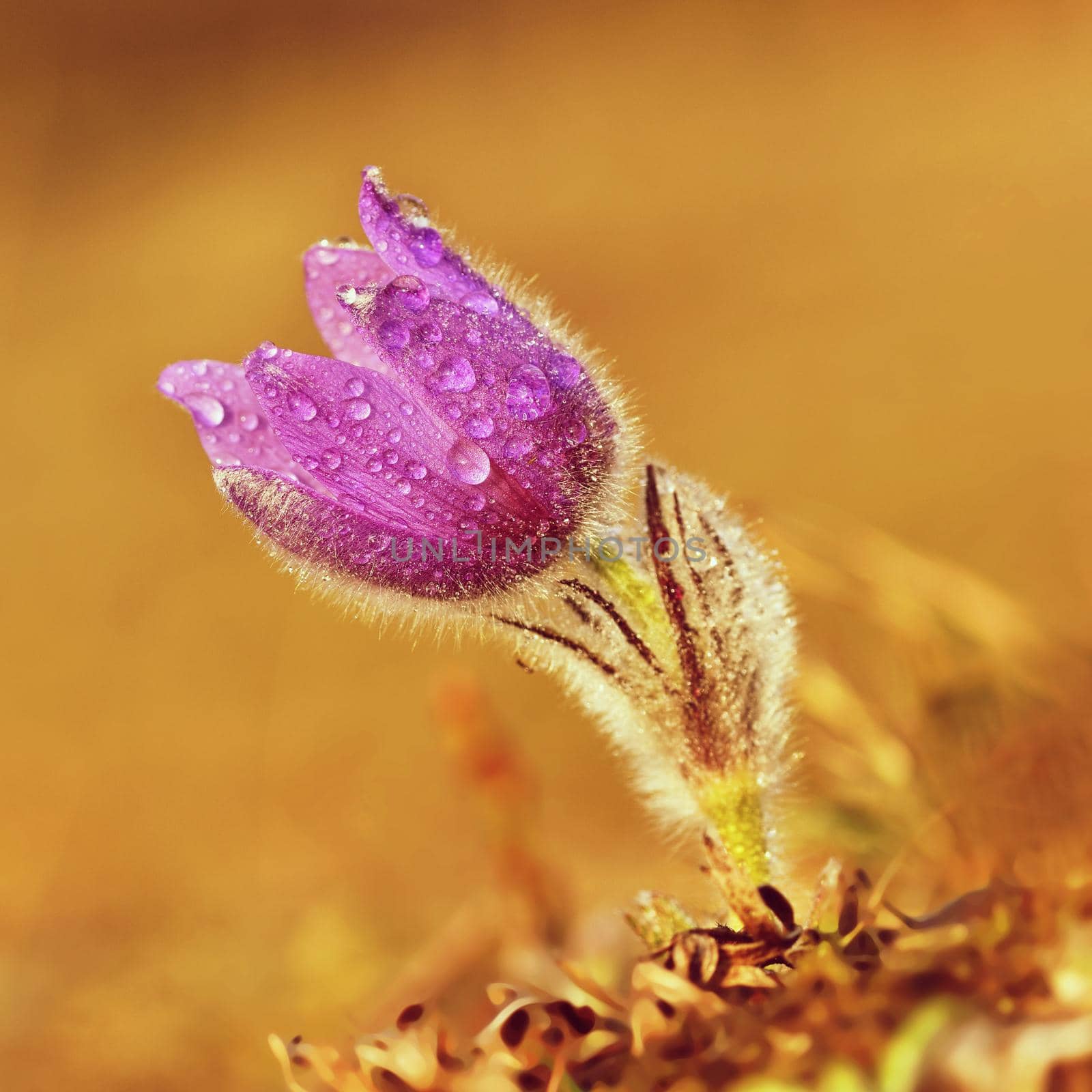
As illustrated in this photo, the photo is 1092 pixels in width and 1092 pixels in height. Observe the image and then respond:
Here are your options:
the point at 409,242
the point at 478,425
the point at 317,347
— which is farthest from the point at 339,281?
the point at 317,347

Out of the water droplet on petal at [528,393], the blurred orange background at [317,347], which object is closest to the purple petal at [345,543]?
the water droplet on petal at [528,393]

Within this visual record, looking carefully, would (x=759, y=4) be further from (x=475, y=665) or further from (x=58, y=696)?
(x=58, y=696)

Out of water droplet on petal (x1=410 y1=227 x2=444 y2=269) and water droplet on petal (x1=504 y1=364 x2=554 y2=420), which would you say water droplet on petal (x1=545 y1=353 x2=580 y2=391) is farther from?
water droplet on petal (x1=410 y1=227 x2=444 y2=269)

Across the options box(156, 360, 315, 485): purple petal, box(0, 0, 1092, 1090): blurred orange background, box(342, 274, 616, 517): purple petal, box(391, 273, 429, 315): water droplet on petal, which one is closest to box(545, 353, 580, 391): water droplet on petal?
box(342, 274, 616, 517): purple petal

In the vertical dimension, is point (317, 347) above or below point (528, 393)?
above

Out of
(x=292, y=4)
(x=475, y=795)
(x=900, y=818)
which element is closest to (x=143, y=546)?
(x=475, y=795)

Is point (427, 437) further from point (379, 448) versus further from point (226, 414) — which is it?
point (226, 414)

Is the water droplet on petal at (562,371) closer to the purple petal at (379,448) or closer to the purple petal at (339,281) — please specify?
the purple petal at (379,448)
